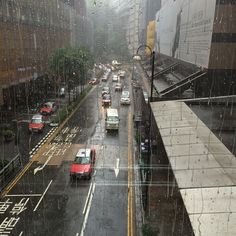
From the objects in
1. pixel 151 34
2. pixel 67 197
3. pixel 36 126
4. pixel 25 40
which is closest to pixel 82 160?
pixel 67 197

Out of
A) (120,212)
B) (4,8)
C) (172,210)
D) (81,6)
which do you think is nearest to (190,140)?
(172,210)

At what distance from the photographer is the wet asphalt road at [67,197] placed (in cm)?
1208

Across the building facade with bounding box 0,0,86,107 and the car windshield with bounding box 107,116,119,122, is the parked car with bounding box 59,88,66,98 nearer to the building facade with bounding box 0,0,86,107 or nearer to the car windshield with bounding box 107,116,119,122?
the building facade with bounding box 0,0,86,107

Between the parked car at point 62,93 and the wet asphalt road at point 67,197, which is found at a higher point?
the wet asphalt road at point 67,197

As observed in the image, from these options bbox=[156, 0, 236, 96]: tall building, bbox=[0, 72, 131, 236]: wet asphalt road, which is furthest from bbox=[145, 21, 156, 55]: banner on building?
bbox=[0, 72, 131, 236]: wet asphalt road

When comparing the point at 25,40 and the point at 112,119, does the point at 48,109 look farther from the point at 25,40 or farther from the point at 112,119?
the point at 25,40

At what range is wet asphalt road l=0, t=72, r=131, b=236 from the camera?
1208cm

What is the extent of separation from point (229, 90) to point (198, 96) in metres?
2.29

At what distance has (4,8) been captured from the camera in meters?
28.9

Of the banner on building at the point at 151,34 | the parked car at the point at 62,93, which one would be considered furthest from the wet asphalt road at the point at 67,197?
the banner on building at the point at 151,34

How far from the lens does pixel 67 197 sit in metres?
14.4

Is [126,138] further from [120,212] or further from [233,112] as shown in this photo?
[120,212]

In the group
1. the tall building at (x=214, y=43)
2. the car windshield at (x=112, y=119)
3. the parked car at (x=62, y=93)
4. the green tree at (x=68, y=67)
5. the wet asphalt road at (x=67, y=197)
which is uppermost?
the tall building at (x=214, y=43)

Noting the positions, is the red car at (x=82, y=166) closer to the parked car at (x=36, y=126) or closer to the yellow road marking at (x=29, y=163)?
the yellow road marking at (x=29, y=163)
